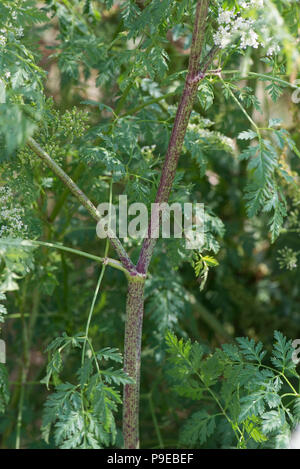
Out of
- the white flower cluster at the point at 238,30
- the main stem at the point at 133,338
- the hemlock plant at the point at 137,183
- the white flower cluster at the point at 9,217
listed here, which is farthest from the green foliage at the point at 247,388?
the white flower cluster at the point at 238,30

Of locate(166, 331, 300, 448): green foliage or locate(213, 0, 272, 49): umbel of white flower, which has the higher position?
locate(213, 0, 272, 49): umbel of white flower

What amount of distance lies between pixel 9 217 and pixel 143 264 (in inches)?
11.2

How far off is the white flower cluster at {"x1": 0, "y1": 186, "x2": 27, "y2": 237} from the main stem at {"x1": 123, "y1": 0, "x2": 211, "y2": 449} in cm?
25

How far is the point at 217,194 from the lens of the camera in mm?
2070

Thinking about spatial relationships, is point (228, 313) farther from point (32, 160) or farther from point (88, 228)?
point (32, 160)

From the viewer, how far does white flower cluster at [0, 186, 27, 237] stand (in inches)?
42.3

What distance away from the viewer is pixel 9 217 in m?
1.08

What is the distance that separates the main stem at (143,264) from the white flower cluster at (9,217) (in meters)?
0.25

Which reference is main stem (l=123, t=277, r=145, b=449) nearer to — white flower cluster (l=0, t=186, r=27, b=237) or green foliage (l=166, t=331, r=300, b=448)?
green foliage (l=166, t=331, r=300, b=448)

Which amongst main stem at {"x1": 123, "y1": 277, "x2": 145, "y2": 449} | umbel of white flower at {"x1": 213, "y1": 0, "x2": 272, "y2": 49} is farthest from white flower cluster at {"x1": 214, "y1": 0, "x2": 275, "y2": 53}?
main stem at {"x1": 123, "y1": 277, "x2": 145, "y2": 449}

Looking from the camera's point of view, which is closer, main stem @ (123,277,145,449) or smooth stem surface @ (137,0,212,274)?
smooth stem surface @ (137,0,212,274)

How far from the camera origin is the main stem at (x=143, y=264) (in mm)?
999

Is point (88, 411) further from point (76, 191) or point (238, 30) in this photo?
point (238, 30)
